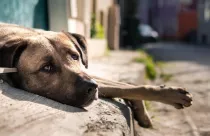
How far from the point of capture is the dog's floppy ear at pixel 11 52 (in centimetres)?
334

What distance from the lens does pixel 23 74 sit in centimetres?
337

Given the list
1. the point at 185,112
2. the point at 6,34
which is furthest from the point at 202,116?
the point at 6,34

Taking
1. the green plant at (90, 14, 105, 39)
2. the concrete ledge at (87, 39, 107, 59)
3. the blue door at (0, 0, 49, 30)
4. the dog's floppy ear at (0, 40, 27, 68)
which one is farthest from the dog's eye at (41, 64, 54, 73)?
the green plant at (90, 14, 105, 39)

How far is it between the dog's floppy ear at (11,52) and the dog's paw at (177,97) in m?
1.28

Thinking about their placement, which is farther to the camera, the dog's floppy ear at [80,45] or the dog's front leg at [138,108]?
the dog's front leg at [138,108]

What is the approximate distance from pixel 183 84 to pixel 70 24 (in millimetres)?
2318

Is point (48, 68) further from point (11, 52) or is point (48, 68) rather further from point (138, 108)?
point (138, 108)

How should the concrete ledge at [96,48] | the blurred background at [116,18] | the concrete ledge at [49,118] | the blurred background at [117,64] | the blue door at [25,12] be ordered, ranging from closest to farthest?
the concrete ledge at [49,118] < the blurred background at [117,64] < the blue door at [25,12] < the blurred background at [116,18] < the concrete ledge at [96,48]

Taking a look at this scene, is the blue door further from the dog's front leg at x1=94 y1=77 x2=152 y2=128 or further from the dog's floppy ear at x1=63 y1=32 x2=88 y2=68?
the dog's front leg at x1=94 y1=77 x2=152 y2=128

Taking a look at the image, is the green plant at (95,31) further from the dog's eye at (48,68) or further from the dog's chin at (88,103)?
the dog's chin at (88,103)

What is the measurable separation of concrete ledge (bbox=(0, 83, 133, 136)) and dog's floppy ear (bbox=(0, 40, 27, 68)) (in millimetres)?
200

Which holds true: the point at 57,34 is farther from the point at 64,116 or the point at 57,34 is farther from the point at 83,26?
the point at 83,26

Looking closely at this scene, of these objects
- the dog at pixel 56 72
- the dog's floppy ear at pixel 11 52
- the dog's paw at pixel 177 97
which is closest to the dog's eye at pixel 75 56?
the dog at pixel 56 72

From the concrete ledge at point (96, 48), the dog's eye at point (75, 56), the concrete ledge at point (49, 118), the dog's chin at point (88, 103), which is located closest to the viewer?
the concrete ledge at point (49, 118)
